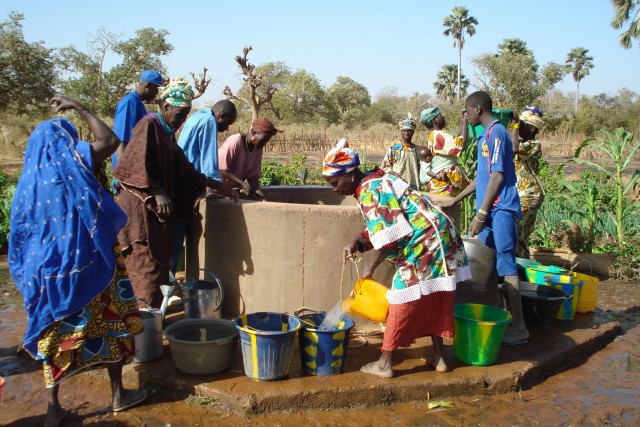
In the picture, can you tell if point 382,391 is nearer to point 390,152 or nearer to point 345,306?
point 345,306

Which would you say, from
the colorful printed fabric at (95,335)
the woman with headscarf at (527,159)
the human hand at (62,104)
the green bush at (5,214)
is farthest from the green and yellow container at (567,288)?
the green bush at (5,214)

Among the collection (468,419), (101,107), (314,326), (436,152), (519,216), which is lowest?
(468,419)

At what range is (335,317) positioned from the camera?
11.8 feet

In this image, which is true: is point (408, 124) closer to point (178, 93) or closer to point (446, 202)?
point (446, 202)

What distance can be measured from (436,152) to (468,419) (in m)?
3.86

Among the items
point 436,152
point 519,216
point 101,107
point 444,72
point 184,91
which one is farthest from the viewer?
point 444,72

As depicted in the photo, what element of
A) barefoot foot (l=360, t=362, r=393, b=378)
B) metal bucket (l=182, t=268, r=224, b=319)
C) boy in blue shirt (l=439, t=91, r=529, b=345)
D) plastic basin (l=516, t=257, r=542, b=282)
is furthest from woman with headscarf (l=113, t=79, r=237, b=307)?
plastic basin (l=516, t=257, r=542, b=282)

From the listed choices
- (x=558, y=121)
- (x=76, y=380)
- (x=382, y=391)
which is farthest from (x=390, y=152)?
(x=558, y=121)

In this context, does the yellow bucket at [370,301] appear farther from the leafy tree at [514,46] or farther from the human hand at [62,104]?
the leafy tree at [514,46]

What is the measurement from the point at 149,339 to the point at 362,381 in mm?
1385

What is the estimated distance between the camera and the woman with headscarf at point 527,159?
4512 mm

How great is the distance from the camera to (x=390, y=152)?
22.6 feet

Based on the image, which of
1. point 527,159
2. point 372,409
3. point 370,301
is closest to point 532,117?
point 527,159

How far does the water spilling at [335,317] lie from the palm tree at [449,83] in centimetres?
4528
